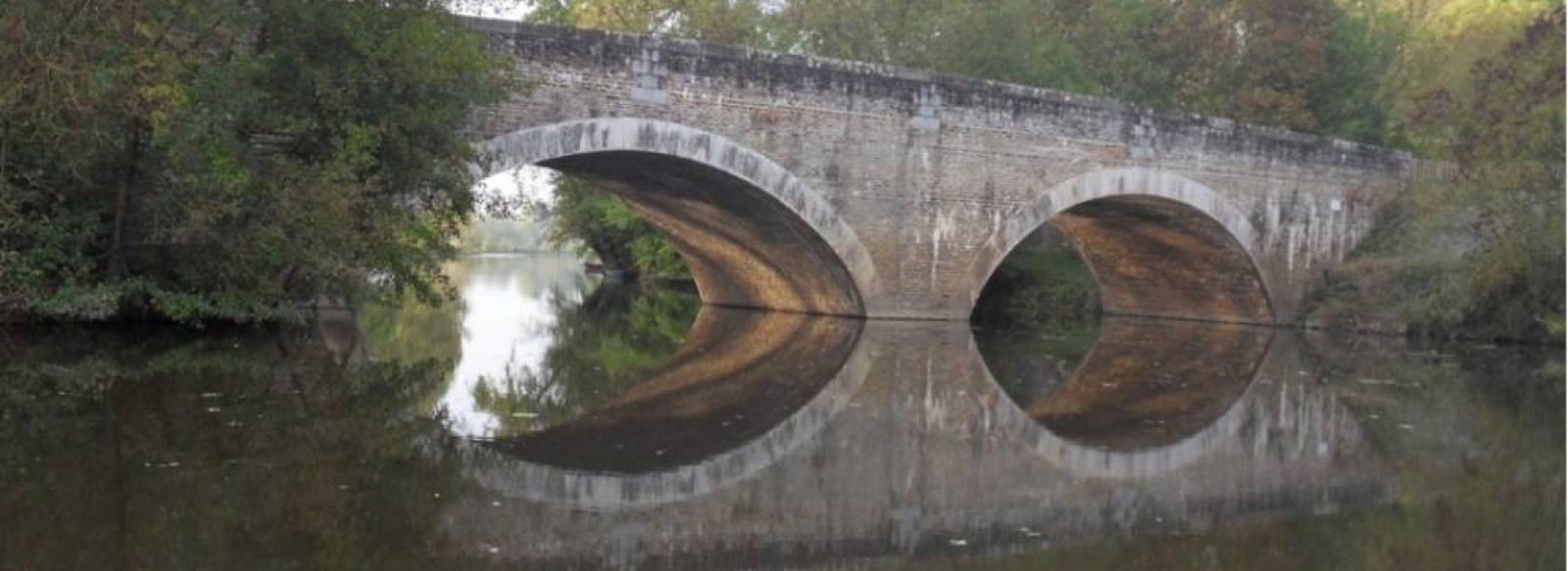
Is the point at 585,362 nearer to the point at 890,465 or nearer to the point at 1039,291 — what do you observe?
the point at 890,465

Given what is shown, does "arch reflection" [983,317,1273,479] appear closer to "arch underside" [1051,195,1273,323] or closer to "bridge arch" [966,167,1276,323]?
"bridge arch" [966,167,1276,323]

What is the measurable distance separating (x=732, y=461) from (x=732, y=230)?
42.4 ft

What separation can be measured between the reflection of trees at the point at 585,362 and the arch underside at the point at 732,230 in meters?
1.04

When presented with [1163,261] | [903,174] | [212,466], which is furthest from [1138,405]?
[1163,261]

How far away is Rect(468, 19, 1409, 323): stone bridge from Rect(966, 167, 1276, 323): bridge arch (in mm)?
36

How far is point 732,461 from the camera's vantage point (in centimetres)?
736

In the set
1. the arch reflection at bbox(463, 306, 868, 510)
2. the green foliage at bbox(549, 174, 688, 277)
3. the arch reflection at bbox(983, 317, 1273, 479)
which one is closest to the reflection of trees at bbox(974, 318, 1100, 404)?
the arch reflection at bbox(983, 317, 1273, 479)

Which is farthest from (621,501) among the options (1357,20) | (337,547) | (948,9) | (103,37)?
(1357,20)

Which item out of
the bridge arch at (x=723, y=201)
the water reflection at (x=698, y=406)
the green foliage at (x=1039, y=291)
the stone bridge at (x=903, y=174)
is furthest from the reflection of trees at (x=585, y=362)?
the green foliage at (x=1039, y=291)

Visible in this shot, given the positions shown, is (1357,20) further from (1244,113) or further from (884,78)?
(884,78)

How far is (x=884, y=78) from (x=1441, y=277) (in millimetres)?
7939

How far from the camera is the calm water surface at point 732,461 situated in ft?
17.4

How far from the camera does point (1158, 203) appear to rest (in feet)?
70.1

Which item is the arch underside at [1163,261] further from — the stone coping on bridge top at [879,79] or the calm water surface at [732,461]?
the calm water surface at [732,461]
